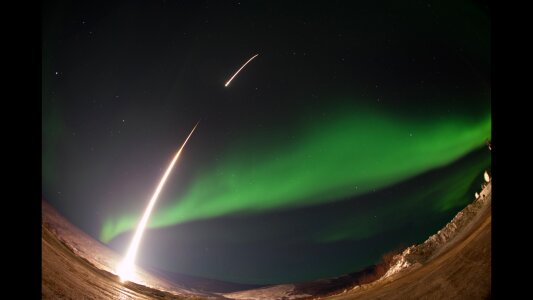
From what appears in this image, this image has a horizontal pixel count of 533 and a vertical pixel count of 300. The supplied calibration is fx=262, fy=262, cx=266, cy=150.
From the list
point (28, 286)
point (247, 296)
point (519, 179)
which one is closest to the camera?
point (28, 286)

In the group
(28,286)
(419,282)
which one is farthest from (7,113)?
(419,282)

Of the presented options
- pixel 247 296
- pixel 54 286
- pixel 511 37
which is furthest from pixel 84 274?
pixel 511 37

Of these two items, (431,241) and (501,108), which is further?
(431,241)

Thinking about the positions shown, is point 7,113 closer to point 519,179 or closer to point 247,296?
point 519,179

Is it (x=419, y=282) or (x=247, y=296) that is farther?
(x=247, y=296)

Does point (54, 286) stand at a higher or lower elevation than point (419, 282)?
higher

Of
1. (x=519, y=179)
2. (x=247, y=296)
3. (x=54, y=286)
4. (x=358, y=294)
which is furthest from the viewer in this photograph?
(x=247, y=296)

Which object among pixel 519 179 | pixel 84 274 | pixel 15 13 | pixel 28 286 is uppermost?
pixel 15 13

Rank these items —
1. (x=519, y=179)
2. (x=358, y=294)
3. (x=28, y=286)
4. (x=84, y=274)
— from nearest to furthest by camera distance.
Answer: (x=28, y=286) < (x=519, y=179) < (x=84, y=274) < (x=358, y=294)

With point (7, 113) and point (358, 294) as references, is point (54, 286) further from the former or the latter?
point (358, 294)

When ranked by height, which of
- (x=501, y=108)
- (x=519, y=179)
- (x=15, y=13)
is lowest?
(x=519, y=179)
